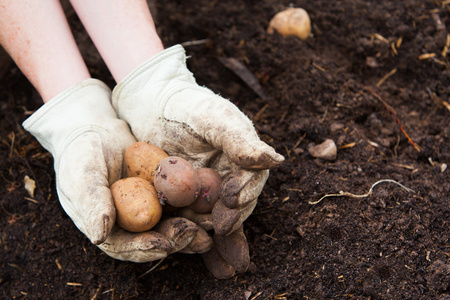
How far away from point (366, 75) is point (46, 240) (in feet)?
8.56

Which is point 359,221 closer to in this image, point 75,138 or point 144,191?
point 144,191

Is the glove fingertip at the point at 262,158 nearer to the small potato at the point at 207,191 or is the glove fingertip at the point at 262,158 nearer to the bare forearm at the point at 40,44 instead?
the small potato at the point at 207,191

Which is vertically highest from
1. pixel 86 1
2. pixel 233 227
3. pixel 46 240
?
pixel 86 1

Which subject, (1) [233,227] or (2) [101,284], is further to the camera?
(2) [101,284]

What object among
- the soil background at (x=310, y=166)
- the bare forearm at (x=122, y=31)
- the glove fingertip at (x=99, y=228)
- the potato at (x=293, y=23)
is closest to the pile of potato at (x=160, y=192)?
the glove fingertip at (x=99, y=228)

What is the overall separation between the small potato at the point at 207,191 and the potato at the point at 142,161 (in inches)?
9.4

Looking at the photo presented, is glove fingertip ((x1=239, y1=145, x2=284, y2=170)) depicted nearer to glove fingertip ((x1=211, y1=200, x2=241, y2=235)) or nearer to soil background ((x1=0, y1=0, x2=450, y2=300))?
glove fingertip ((x1=211, y1=200, x2=241, y2=235))

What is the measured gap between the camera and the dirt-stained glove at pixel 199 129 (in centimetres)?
177

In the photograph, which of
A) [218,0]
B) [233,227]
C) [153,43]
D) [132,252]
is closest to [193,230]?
[233,227]

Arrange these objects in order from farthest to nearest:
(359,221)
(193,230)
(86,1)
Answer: (86,1) → (359,221) → (193,230)

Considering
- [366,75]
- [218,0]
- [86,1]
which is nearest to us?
[86,1]

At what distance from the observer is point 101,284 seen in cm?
216

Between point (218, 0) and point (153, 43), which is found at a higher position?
point (153, 43)

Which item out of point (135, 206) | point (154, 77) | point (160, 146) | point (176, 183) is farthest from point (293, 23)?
point (135, 206)
